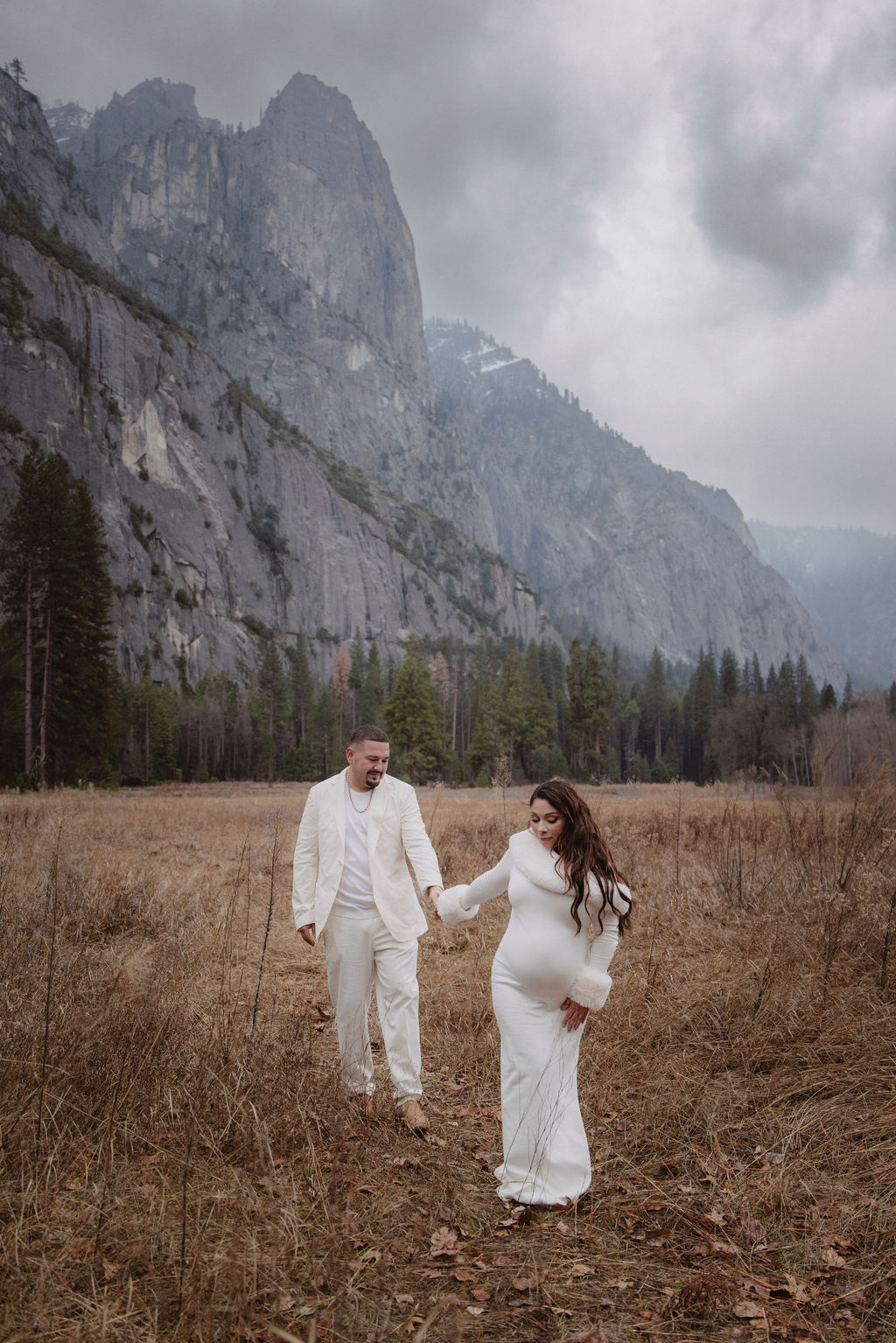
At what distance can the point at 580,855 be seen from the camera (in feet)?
12.5

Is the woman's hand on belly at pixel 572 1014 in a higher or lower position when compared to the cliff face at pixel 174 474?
lower

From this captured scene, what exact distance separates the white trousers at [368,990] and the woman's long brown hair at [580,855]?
146cm

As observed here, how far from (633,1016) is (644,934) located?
207cm

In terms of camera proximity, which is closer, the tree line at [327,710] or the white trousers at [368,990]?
the white trousers at [368,990]

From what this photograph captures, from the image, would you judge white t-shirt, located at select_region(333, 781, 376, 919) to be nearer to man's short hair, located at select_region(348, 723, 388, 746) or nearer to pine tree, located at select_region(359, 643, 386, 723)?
man's short hair, located at select_region(348, 723, 388, 746)

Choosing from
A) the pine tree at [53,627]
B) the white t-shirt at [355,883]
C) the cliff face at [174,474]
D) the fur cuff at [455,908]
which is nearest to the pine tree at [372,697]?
the cliff face at [174,474]

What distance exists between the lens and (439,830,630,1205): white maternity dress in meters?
3.65

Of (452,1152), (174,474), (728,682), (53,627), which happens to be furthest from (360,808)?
(174,474)

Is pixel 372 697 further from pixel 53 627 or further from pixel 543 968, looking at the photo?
pixel 543 968

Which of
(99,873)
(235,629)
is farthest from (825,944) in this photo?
(235,629)

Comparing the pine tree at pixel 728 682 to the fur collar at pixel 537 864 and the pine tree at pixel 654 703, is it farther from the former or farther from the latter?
the fur collar at pixel 537 864

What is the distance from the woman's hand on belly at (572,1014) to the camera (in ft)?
12.5

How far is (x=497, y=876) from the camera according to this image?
13.4 feet

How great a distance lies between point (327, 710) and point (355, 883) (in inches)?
2898
